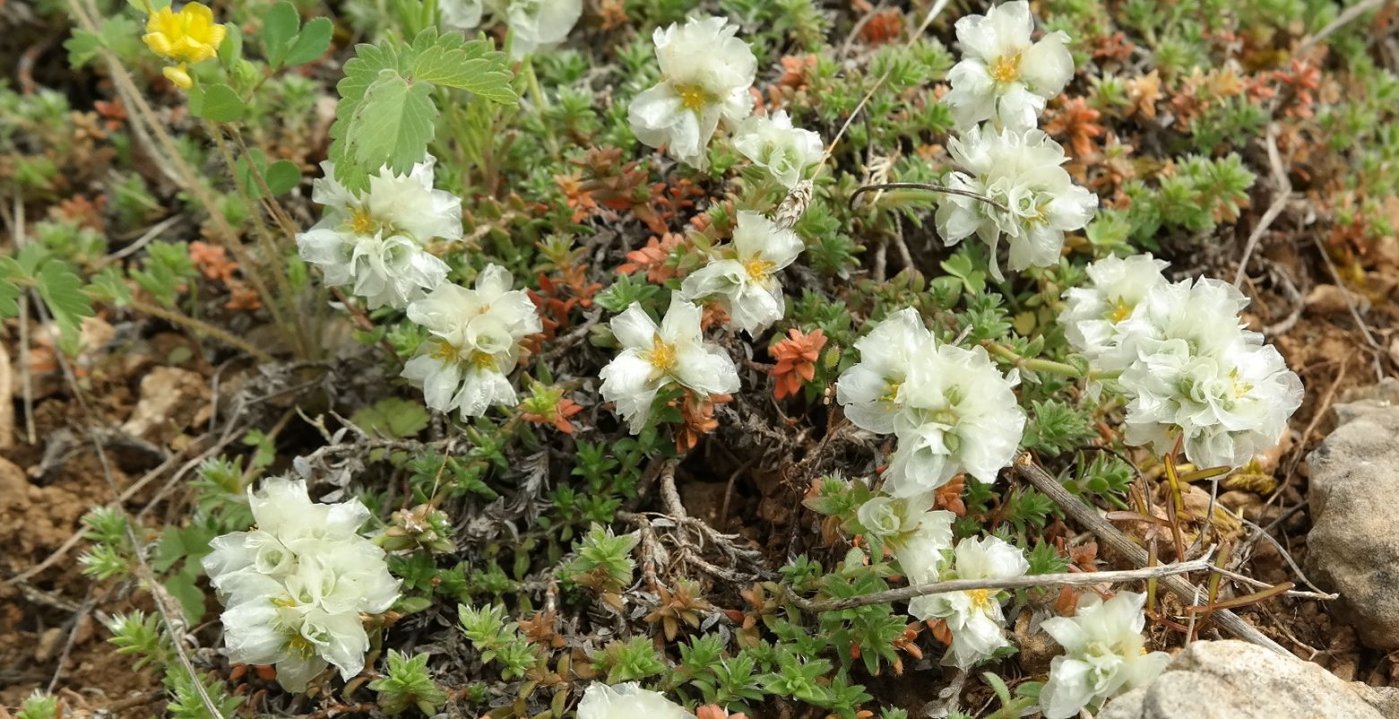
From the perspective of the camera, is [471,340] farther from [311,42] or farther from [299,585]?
[311,42]

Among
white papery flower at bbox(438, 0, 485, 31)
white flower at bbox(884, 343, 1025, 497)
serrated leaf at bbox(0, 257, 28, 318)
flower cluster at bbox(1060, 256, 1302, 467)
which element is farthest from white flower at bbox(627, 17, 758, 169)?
serrated leaf at bbox(0, 257, 28, 318)

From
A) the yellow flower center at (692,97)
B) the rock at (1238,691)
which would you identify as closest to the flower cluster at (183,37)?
the yellow flower center at (692,97)

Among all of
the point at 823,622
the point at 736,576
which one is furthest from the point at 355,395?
the point at 823,622

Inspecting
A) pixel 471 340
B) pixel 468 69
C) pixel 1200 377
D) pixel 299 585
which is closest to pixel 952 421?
pixel 1200 377

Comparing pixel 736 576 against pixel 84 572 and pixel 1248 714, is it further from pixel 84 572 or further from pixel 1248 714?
pixel 84 572

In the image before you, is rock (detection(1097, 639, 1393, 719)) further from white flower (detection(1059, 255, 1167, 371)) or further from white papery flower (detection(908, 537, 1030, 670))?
white flower (detection(1059, 255, 1167, 371))

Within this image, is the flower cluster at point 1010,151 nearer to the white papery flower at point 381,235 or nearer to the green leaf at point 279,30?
the white papery flower at point 381,235
